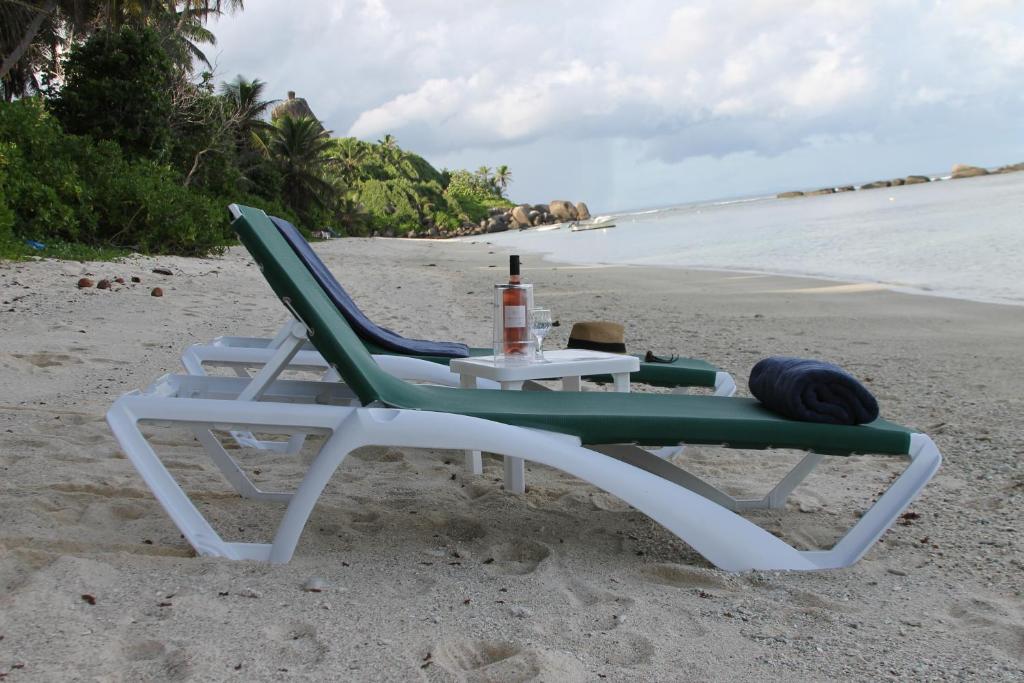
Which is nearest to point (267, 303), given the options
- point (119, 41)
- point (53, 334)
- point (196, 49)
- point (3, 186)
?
point (53, 334)

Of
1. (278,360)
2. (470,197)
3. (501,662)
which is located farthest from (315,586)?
(470,197)

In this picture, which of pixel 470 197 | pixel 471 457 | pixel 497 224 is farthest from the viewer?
pixel 470 197

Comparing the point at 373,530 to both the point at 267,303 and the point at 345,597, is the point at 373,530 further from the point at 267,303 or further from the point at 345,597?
the point at 267,303

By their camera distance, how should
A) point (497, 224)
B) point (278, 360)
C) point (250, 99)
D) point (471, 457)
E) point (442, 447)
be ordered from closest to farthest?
point (442, 447) → point (278, 360) → point (471, 457) → point (250, 99) → point (497, 224)

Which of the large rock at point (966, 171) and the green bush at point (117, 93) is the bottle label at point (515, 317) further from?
the large rock at point (966, 171)

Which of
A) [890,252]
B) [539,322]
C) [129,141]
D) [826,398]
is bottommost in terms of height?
[890,252]

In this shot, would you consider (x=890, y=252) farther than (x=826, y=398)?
Yes

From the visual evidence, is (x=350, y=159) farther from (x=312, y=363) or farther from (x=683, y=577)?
(x=683, y=577)

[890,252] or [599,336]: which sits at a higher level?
[599,336]

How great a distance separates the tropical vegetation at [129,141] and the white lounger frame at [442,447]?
7.09m

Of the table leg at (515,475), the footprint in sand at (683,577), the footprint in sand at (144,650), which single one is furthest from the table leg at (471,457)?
the footprint in sand at (144,650)

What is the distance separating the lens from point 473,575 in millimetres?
2227

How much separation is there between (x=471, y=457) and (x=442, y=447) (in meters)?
1.12

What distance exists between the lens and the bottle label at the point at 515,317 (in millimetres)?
3111
